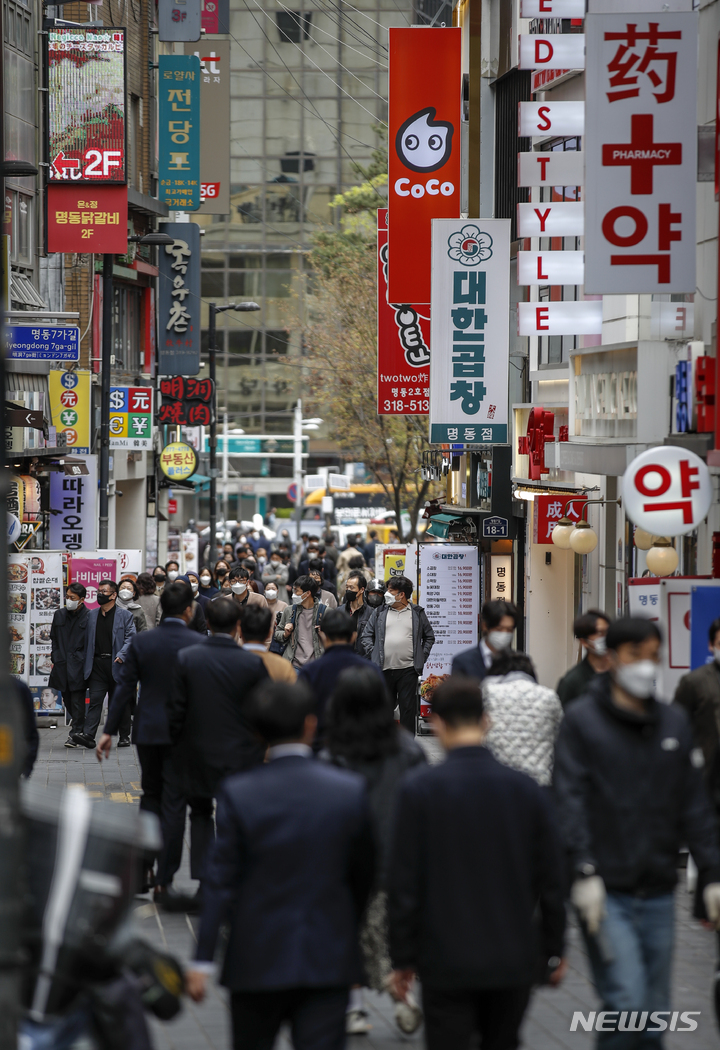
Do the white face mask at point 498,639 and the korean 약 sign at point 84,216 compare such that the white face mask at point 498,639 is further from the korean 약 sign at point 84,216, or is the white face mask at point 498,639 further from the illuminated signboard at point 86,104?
the illuminated signboard at point 86,104

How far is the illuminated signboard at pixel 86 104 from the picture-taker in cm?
2414

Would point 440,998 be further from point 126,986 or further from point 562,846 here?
point 126,986

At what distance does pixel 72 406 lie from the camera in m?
28.5

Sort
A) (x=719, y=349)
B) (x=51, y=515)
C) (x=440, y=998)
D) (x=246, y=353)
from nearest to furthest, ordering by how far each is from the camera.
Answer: (x=440, y=998) < (x=719, y=349) < (x=51, y=515) < (x=246, y=353)

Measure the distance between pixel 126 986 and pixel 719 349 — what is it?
23.9ft

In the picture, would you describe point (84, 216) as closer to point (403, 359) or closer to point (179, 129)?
point (403, 359)

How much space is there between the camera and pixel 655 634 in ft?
17.7

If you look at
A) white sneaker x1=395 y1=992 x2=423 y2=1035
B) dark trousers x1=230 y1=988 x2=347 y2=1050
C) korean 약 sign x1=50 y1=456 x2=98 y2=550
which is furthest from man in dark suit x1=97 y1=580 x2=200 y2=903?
korean 약 sign x1=50 y1=456 x2=98 y2=550

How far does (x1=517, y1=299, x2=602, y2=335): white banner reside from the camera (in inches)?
639

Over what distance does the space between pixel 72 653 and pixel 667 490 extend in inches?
353

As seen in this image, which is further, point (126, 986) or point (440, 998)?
point (440, 998)

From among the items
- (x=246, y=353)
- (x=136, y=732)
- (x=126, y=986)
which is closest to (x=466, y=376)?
(x=136, y=732)

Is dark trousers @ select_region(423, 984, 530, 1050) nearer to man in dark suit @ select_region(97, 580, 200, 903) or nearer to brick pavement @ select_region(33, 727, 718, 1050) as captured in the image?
brick pavement @ select_region(33, 727, 718, 1050)

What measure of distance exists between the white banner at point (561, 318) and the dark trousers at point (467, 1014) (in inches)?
480
